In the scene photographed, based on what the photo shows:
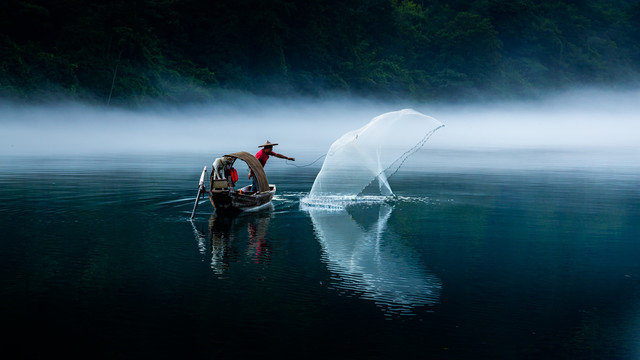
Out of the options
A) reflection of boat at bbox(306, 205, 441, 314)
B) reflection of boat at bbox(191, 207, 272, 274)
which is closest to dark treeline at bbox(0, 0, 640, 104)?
reflection of boat at bbox(191, 207, 272, 274)

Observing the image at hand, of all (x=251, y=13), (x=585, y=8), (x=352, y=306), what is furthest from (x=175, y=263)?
(x=585, y=8)

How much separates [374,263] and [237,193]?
8307 millimetres

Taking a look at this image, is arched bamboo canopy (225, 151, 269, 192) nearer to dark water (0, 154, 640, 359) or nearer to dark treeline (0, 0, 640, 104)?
dark water (0, 154, 640, 359)

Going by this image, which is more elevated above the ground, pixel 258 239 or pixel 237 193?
pixel 237 193

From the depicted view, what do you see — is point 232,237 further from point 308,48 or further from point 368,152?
point 308,48

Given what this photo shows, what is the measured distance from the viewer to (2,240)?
18.5 meters

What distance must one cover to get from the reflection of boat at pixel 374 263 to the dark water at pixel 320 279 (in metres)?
0.06

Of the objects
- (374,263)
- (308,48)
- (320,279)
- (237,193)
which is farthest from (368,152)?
(308,48)

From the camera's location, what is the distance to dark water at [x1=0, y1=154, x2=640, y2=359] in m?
11.0

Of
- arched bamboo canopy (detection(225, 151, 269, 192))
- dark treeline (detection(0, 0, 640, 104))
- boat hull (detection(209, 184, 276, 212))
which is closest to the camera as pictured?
boat hull (detection(209, 184, 276, 212))

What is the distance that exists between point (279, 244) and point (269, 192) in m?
7.52

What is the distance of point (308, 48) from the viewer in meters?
126

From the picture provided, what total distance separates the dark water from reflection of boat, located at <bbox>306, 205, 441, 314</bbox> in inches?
2.4

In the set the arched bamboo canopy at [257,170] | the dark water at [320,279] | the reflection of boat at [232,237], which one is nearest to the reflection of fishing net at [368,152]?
the dark water at [320,279]
